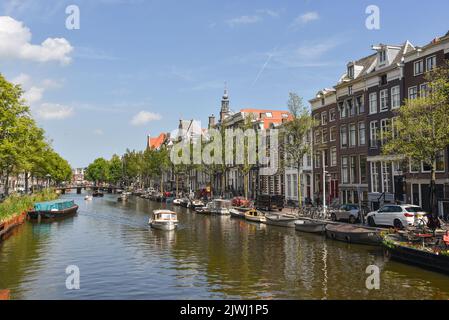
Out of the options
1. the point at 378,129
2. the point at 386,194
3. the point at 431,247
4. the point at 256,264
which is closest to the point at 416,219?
the point at 431,247

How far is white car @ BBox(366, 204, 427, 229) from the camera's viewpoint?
3155 cm

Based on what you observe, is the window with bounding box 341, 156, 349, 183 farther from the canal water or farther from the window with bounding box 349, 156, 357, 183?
the canal water

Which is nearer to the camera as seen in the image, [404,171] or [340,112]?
[404,171]

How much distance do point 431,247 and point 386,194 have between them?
24484 millimetres

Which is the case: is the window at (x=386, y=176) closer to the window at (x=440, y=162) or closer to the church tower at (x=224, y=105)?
the window at (x=440, y=162)

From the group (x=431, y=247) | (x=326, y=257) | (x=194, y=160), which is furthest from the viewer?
(x=194, y=160)

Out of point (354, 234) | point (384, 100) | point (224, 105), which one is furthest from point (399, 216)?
point (224, 105)

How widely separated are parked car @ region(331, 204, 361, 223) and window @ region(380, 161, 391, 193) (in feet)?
26.5

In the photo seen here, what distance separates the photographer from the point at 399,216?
32781 mm

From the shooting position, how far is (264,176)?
3201 inches

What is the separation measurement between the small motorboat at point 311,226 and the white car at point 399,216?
4.26m
